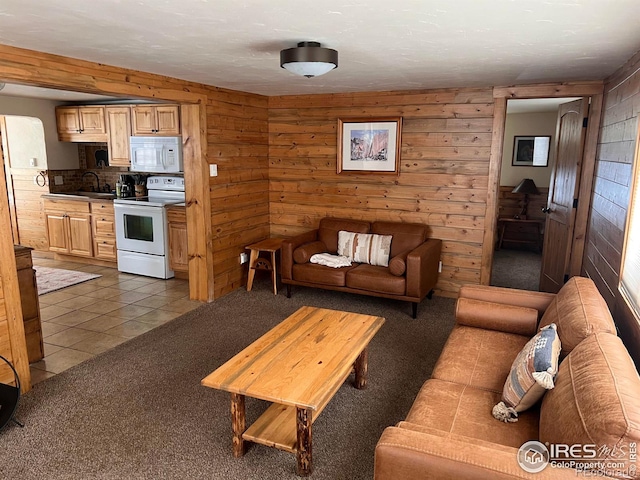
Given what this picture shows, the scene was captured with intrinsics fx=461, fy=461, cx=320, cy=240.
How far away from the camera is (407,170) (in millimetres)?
4887

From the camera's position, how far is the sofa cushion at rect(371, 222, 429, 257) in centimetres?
468

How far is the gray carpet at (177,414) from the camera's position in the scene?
2248mm

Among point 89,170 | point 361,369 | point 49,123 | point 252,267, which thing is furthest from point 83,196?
point 361,369

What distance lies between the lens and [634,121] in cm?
269

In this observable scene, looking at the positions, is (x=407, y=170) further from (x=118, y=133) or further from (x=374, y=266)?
(x=118, y=133)

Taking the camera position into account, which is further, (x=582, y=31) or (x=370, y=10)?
(x=582, y=31)

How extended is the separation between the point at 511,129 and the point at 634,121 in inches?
192

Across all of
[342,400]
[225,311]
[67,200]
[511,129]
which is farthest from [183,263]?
[511,129]

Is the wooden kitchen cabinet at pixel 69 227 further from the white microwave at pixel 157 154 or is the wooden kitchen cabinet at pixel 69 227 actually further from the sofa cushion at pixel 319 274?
the sofa cushion at pixel 319 274

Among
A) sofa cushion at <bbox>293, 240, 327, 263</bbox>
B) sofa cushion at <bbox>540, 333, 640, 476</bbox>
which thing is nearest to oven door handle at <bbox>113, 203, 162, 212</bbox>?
sofa cushion at <bbox>293, 240, 327, 263</bbox>

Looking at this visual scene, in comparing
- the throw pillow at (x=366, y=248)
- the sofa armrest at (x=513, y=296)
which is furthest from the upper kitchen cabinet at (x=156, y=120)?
the sofa armrest at (x=513, y=296)

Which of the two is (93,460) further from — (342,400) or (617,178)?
(617,178)

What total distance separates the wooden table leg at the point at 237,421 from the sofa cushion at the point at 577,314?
152cm

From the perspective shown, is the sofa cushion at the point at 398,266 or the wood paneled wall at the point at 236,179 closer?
the sofa cushion at the point at 398,266
